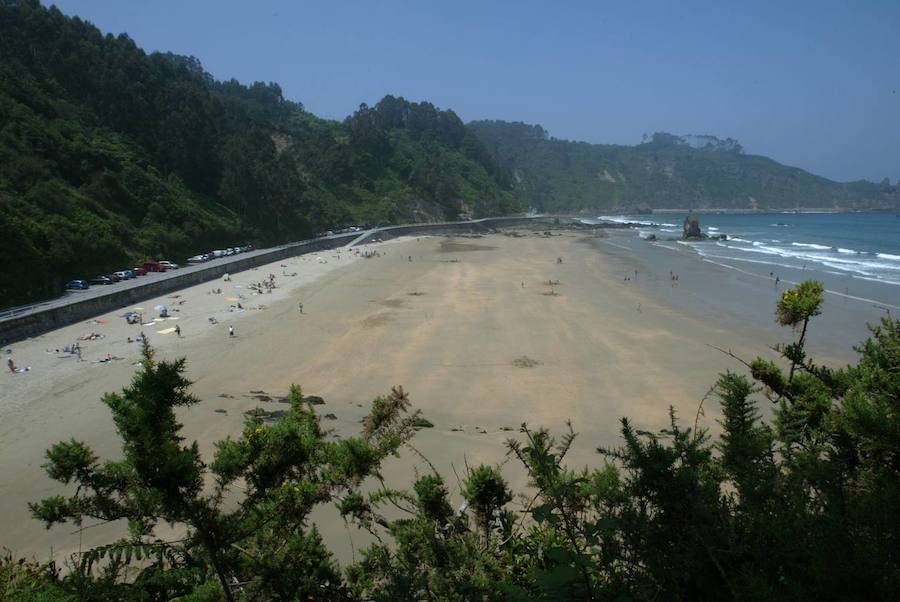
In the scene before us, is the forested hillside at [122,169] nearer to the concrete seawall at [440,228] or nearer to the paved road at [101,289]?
the paved road at [101,289]

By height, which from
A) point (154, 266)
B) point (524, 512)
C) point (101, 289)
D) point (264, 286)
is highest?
point (524, 512)

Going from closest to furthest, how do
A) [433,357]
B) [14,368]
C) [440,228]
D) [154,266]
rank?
[14,368] < [433,357] < [154,266] < [440,228]

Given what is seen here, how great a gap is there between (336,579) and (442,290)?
3103cm

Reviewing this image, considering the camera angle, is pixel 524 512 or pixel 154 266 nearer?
pixel 524 512

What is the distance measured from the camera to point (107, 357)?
2120cm

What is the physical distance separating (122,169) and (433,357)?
129 feet

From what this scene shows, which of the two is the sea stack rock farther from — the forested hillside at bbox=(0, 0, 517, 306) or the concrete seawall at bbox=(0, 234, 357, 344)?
the concrete seawall at bbox=(0, 234, 357, 344)

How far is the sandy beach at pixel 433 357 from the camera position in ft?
46.8

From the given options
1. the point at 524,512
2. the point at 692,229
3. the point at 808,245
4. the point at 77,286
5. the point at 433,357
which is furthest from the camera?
the point at 692,229

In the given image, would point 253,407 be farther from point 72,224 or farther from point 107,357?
point 72,224

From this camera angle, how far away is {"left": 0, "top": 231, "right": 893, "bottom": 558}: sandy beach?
561 inches

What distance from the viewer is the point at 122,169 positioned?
46.2 meters

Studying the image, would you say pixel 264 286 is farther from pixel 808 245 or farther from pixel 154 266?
pixel 808 245

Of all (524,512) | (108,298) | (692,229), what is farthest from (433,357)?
(692,229)
